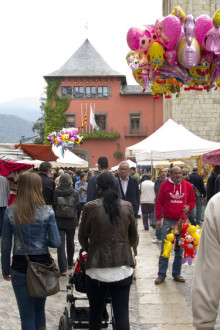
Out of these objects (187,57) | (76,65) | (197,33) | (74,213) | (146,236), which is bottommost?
(146,236)

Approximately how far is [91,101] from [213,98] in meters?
Result: 19.7

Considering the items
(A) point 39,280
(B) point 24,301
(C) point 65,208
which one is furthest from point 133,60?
(B) point 24,301

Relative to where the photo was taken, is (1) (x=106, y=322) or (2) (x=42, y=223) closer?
(2) (x=42, y=223)

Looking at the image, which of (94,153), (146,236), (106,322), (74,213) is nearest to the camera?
(106,322)

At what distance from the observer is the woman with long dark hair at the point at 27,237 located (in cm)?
343

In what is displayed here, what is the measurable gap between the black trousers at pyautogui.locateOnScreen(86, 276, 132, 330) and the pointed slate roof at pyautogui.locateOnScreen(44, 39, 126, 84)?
39084mm

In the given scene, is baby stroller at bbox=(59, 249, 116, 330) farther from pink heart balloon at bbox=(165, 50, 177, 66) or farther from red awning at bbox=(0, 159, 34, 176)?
red awning at bbox=(0, 159, 34, 176)

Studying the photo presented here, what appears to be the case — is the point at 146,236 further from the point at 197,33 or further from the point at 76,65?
the point at 76,65

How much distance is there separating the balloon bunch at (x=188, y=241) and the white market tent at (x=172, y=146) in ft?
16.0

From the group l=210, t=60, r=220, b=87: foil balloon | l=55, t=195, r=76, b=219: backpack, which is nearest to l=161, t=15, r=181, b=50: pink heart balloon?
l=210, t=60, r=220, b=87: foil balloon

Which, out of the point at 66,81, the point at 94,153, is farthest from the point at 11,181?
the point at 66,81

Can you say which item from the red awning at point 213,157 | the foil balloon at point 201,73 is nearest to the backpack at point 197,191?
the red awning at point 213,157

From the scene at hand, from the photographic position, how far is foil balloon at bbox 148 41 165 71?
6.03m

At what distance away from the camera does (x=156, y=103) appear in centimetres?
4138
